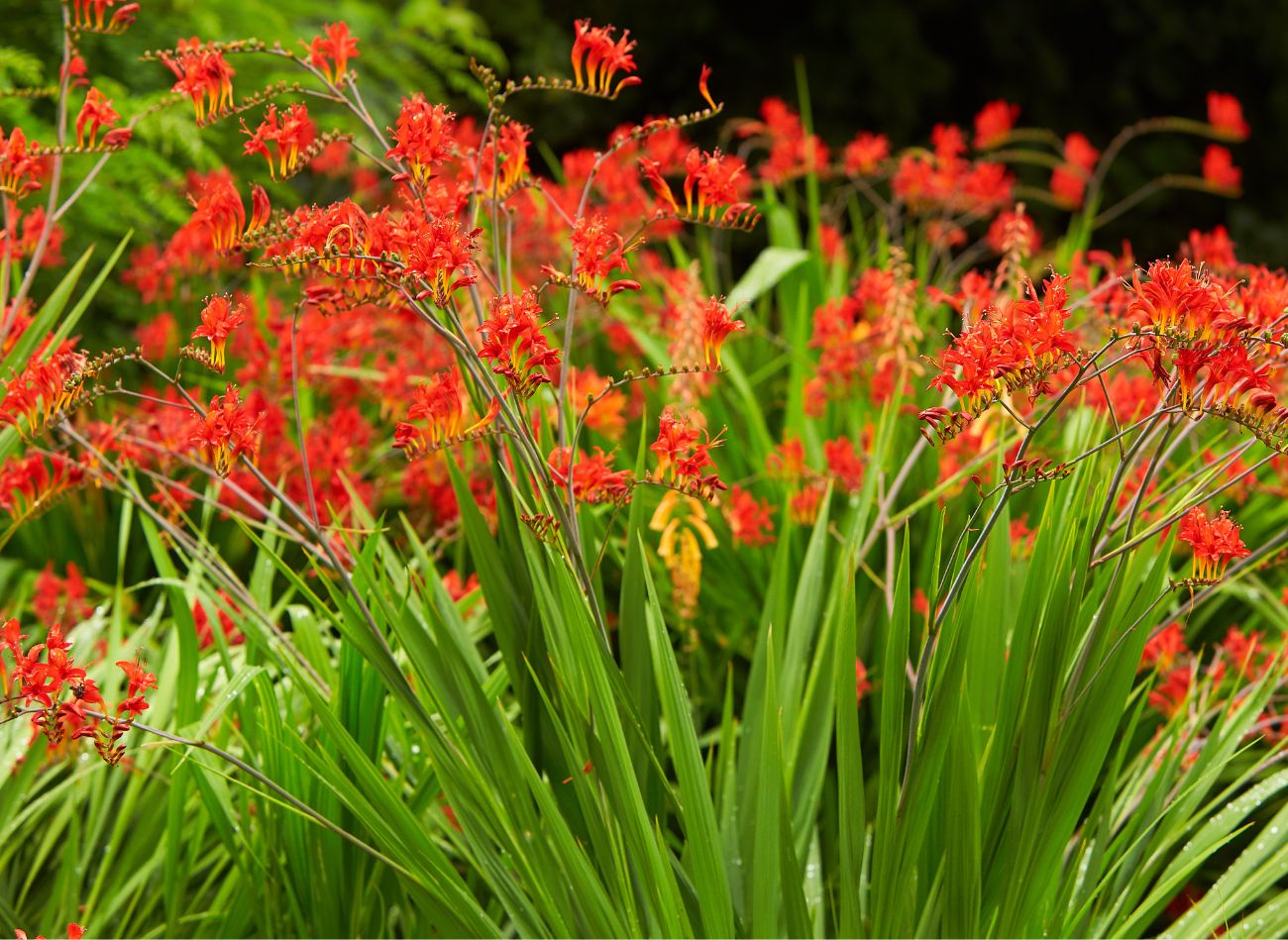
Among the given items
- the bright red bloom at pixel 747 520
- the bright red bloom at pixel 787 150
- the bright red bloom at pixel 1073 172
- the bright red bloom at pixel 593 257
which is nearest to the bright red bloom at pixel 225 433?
the bright red bloom at pixel 593 257

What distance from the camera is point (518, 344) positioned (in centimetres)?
148

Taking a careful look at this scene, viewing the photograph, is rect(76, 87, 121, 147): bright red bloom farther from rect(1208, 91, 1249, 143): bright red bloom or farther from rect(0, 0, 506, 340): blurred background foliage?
rect(1208, 91, 1249, 143): bright red bloom

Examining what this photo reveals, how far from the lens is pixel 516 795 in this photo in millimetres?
1701

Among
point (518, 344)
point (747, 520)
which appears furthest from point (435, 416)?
point (747, 520)

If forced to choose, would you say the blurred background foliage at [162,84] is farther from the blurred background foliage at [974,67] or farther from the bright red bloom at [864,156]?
the bright red bloom at [864,156]

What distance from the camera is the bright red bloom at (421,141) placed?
5.18ft

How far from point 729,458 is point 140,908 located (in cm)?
148

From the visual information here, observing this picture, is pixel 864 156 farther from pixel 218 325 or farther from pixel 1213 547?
pixel 218 325

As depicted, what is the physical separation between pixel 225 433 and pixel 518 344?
0.36m

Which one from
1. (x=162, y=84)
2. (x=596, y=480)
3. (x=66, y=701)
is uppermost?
(x=162, y=84)

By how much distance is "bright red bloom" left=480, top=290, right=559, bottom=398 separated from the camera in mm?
1456

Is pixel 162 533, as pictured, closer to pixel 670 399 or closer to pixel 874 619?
pixel 670 399

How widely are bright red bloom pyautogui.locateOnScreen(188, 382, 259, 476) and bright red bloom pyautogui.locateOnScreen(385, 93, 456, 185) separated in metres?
0.33

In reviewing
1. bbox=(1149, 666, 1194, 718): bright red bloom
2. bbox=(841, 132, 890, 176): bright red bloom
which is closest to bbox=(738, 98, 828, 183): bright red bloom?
bbox=(841, 132, 890, 176): bright red bloom
